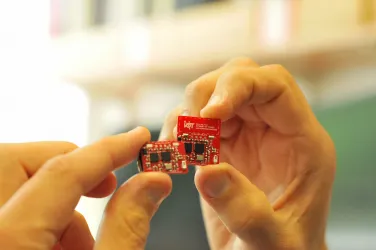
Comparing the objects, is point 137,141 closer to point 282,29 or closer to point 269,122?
point 269,122

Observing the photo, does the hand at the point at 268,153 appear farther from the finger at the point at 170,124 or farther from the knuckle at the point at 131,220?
the knuckle at the point at 131,220

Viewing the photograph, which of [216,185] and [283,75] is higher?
[283,75]

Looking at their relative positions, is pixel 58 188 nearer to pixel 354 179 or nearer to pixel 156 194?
pixel 156 194

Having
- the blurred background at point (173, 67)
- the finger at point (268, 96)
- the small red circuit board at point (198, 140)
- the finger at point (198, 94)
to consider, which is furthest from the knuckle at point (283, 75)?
the blurred background at point (173, 67)

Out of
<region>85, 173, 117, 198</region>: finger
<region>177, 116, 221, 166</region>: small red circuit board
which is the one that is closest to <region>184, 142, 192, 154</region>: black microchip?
<region>177, 116, 221, 166</region>: small red circuit board

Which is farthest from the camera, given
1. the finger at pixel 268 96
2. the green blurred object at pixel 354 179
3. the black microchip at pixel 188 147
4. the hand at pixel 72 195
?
the green blurred object at pixel 354 179

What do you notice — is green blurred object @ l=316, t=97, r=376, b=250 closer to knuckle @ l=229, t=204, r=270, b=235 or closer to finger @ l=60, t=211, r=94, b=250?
knuckle @ l=229, t=204, r=270, b=235

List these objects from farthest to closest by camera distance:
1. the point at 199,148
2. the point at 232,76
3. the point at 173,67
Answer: the point at 173,67 → the point at 232,76 → the point at 199,148

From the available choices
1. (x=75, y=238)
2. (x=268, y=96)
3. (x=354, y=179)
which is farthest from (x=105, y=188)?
(x=354, y=179)
